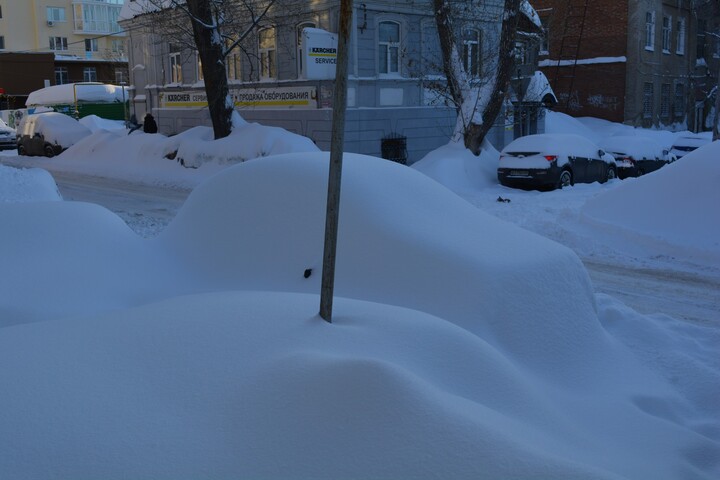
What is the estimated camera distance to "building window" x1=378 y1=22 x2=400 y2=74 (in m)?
24.2

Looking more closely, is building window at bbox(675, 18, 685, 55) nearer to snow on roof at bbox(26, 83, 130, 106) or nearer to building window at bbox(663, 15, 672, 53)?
building window at bbox(663, 15, 672, 53)

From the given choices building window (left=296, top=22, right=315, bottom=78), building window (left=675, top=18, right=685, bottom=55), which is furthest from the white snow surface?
building window (left=675, top=18, right=685, bottom=55)

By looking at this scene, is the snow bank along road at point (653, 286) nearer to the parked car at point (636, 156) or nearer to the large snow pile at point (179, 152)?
the large snow pile at point (179, 152)

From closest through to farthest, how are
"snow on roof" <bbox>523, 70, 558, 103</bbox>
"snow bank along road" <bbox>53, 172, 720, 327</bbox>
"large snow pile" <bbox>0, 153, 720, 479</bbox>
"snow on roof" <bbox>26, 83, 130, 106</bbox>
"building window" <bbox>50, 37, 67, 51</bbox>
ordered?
"large snow pile" <bbox>0, 153, 720, 479</bbox>, "snow bank along road" <bbox>53, 172, 720, 327</bbox>, "snow on roof" <bbox>523, 70, 558, 103</bbox>, "snow on roof" <bbox>26, 83, 130, 106</bbox>, "building window" <bbox>50, 37, 67, 51</bbox>

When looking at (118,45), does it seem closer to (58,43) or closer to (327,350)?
(58,43)

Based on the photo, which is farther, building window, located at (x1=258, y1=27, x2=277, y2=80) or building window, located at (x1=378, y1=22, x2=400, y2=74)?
building window, located at (x1=258, y1=27, x2=277, y2=80)

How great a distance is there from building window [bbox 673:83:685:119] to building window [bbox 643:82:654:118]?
3.02 meters

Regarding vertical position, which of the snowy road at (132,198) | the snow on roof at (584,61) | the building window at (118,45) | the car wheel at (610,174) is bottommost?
the snowy road at (132,198)

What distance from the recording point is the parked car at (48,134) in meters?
29.7

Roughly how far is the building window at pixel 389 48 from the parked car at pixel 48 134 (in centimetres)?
1266

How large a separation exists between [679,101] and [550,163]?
25.8 m

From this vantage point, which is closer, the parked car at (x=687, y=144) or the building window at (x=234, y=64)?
the parked car at (x=687, y=144)

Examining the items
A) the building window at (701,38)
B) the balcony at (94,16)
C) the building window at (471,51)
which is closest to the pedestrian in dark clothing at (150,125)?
the building window at (471,51)

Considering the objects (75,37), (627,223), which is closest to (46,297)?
(627,223)
